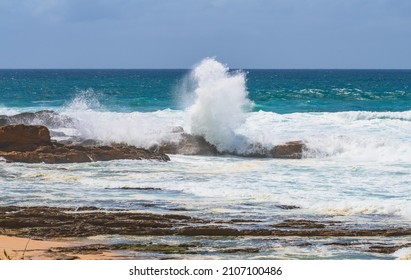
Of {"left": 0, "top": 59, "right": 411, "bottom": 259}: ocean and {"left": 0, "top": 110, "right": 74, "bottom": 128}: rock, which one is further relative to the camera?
{"left": 0, "top": 110, "right": 74, "bottom": 128}: rock

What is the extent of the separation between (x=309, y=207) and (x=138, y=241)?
301cm

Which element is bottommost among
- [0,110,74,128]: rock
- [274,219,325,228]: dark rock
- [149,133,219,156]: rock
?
[149,133,219,156]: rock

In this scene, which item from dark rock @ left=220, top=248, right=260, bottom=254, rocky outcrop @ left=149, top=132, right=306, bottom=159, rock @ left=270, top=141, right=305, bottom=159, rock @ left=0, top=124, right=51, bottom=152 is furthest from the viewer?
rocky outcrop @ left=149, top=132, right=306, bottom=159

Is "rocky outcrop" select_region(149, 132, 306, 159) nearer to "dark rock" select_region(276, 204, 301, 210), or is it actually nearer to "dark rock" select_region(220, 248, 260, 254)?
"dark rock" select_region(276, 204, 301, 210)

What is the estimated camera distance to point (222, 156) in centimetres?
1800

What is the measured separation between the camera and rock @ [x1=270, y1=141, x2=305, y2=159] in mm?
17359

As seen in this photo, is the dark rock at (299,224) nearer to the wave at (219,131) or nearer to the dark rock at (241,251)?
the dark rock at (241,251)

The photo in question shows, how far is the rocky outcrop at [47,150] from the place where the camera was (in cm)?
1570

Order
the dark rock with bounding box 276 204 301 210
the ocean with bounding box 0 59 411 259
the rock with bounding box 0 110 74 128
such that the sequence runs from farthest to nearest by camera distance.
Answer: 1. the rock with bounding box 0 110 74 128
2. the dark rock with bounding box 276 204 301 210
3. the ocean with bounding box 0 59 411 259

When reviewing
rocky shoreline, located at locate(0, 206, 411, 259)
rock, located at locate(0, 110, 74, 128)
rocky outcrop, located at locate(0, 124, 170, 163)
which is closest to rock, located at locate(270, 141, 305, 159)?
rocky outcrop, located at locate(0, 124, 170, 163)

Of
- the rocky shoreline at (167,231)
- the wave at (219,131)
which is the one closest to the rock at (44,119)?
the wave at (219,131)

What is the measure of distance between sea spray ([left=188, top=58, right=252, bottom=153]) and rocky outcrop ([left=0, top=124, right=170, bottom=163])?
8.62 feet

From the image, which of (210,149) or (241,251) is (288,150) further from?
(241,251)

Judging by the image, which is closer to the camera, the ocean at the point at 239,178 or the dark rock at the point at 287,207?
the ocean at the point at 239,178
